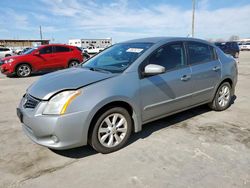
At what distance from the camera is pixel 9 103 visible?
19.9 ft

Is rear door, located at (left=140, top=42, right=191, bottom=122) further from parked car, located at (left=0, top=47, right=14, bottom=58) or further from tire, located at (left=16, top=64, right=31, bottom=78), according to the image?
parked car, located at (left=0, top=47, right=14, bottom=58)

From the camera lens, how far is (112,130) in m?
3.22

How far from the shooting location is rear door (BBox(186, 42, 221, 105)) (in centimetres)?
416

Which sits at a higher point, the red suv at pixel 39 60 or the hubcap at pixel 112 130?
the red suv at pixel 39 60

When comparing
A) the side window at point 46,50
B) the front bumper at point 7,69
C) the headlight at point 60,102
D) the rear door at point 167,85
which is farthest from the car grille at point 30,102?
the side window at point 46,50

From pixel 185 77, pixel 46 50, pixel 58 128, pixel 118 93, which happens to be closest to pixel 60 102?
pixel 58 128

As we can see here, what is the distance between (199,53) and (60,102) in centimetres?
285

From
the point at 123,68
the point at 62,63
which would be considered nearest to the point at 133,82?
the point at 123,68

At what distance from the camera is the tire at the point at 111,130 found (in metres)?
3.07

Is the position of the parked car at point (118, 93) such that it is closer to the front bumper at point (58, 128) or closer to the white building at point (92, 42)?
the front bumper at point (58, 128)

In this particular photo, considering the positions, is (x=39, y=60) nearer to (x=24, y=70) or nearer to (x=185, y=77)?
(x=24, y=70)

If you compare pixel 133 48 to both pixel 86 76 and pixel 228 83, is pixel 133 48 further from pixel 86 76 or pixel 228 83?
pixel 228 83

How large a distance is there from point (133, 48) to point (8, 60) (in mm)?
9202

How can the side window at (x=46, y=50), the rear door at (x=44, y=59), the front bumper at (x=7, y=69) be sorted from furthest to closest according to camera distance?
the side window at (x=46, y=50), the rear door at (x=44, y=59), the front bumper at (x=7, y=69)
